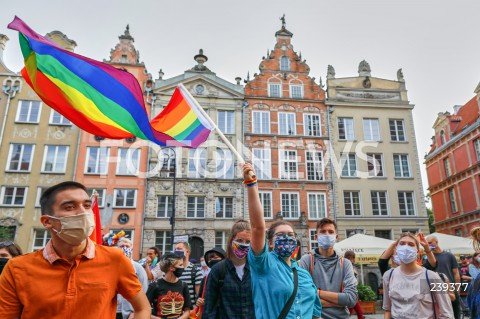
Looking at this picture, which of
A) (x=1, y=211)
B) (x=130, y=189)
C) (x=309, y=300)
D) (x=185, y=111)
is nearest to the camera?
(x=309, y=300)

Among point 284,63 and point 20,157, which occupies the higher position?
point 284,63

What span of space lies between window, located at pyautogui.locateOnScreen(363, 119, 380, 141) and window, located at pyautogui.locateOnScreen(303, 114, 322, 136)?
409 cm

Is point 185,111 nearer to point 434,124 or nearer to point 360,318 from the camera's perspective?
point 360,318

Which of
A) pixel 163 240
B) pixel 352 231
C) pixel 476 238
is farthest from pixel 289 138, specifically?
pixel 476 238

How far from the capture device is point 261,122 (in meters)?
27.4

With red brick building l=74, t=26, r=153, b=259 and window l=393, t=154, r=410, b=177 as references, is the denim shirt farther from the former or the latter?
window l=393, t=154, r=410, b=177

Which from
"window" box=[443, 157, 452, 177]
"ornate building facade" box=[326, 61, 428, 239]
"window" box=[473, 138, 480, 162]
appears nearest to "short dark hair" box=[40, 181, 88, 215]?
"ornate building facade" box=[326, 61, 428, 239]

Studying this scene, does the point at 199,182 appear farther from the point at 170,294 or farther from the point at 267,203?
the point at 170,294

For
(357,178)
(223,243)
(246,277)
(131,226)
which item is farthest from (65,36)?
(246,277)

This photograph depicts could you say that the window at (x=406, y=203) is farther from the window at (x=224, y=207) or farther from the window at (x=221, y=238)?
the window at (x=221, y=238)

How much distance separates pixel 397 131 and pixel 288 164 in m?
10.5

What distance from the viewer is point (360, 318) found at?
5.20 metres

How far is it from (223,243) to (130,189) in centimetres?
789

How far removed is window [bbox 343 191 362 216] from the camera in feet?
85.6
